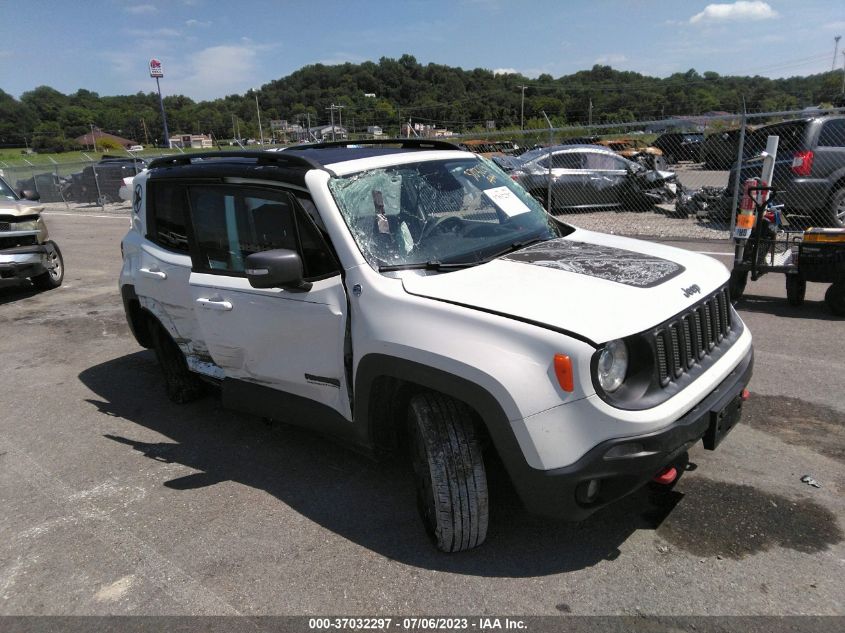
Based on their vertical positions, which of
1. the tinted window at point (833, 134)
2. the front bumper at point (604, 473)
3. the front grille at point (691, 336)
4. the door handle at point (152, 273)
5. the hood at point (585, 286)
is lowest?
the front bumper at point (604, 473)

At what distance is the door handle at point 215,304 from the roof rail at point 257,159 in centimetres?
86

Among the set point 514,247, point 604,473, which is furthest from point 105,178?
point 604,473

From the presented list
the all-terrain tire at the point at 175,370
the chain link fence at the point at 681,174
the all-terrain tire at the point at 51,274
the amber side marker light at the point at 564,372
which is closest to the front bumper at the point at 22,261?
the all-terrain tire at the point at 51,274

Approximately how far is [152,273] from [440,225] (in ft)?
7.69

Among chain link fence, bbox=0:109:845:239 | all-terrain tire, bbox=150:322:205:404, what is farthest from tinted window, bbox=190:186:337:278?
chain link fence, bbox=0:109:845:239

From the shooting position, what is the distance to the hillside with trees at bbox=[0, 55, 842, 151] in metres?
54.9

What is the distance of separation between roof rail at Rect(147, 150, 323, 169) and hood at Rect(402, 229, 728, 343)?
0.96m

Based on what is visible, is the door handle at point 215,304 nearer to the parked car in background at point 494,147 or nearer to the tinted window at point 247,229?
the tinted window at point 247,229

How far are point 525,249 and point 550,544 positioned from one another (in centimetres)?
153

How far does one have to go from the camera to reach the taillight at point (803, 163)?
10.0 m

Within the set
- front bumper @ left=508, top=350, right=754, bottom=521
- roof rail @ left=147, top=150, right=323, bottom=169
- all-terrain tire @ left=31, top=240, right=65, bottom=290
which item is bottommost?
all-terrain tire @ left=31, top=240, right=65, bottom=290

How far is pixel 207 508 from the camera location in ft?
11.4

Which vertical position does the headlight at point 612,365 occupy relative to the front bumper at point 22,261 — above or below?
above

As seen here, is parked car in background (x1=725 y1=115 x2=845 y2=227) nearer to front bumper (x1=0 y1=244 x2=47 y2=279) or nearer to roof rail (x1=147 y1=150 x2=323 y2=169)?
roof rail (x1=147 y1=150 x2=323 y2=169)
